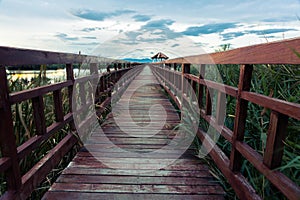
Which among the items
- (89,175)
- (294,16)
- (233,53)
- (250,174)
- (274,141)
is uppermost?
(294,16)

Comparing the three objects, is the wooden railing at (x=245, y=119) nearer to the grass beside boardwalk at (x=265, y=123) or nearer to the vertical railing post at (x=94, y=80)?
the grass beside boardwalk at (x=265, y=123)

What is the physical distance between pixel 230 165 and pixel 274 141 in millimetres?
544

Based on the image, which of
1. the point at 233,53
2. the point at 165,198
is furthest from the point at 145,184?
the point at 233,53

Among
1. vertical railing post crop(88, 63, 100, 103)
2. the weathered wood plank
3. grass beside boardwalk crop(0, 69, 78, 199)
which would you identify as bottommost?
the weathered wood plank

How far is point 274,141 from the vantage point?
1024 mm

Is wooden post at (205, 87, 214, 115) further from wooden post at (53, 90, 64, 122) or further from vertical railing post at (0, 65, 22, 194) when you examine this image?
vertical railing post at (0, 65, 22, 194)

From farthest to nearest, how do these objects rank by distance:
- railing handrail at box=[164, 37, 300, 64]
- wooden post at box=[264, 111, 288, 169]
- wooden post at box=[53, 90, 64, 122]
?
wooden post at box=[53, 90, 64, 122] → wooden post at box=[264, 111, 288, 169] → railing handrail at box=[164, 37, 300, 64]

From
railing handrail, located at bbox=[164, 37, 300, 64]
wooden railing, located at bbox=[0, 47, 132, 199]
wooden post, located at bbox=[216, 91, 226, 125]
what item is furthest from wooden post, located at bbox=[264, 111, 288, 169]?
wooden railing, located at bbox=[0, 47, 132, 199]

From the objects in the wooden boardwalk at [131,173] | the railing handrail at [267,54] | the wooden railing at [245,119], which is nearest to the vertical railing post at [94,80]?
the wooden boardwalk at [131,173]

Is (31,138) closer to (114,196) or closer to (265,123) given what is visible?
(114,196)

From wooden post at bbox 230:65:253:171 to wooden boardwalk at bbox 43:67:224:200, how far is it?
29 centimetres

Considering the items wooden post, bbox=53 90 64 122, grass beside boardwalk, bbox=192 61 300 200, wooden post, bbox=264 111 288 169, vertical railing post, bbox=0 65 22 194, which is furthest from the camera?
wooden post, bbox=53 90 64 122

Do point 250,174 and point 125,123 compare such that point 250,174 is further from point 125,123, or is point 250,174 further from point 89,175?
point 125,123

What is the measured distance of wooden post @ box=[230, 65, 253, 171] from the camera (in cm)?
132
